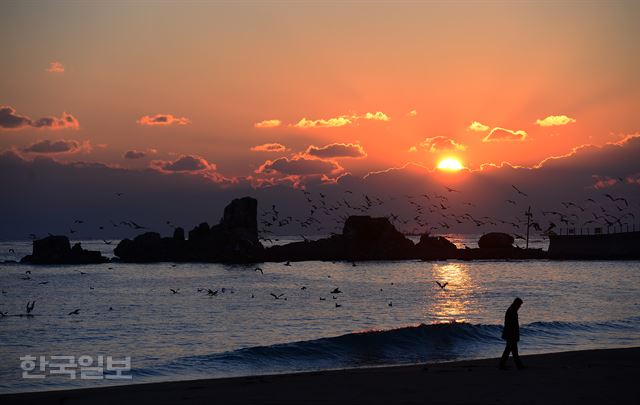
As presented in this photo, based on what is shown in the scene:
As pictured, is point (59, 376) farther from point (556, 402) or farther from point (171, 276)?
point (171, 276)

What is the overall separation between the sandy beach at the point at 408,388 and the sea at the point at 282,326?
511cm

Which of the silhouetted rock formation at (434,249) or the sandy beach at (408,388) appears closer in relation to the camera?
the sandy beach at (408,388)

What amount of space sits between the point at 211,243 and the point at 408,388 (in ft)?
487

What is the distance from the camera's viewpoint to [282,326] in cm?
4641

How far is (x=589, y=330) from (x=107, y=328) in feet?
97.8

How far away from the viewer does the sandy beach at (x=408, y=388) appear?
58.0ft

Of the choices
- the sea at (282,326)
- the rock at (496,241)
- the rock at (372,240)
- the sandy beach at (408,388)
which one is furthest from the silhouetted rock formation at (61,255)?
the sandy beach at (408,388)

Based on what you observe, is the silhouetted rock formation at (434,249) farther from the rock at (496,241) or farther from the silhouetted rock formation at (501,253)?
the rock at (496,241)

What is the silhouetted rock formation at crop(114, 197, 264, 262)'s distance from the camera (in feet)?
530

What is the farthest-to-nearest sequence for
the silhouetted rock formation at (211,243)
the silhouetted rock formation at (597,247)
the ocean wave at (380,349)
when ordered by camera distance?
1. the silhouetted rock formation at (211,243)
2. the silhouetted rock formation at (597,247)
3. the ocean wave at (380,349)

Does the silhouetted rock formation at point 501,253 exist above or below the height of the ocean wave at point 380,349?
above

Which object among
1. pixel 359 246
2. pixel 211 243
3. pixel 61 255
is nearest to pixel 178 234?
pixel 211 243

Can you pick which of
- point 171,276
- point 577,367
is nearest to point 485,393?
point 577,367

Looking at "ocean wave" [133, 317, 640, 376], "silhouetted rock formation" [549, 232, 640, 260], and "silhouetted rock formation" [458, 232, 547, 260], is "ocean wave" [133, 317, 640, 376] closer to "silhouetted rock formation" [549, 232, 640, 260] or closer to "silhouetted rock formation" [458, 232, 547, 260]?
"silhouetted rock formation" [549, 232, 640, 260]
